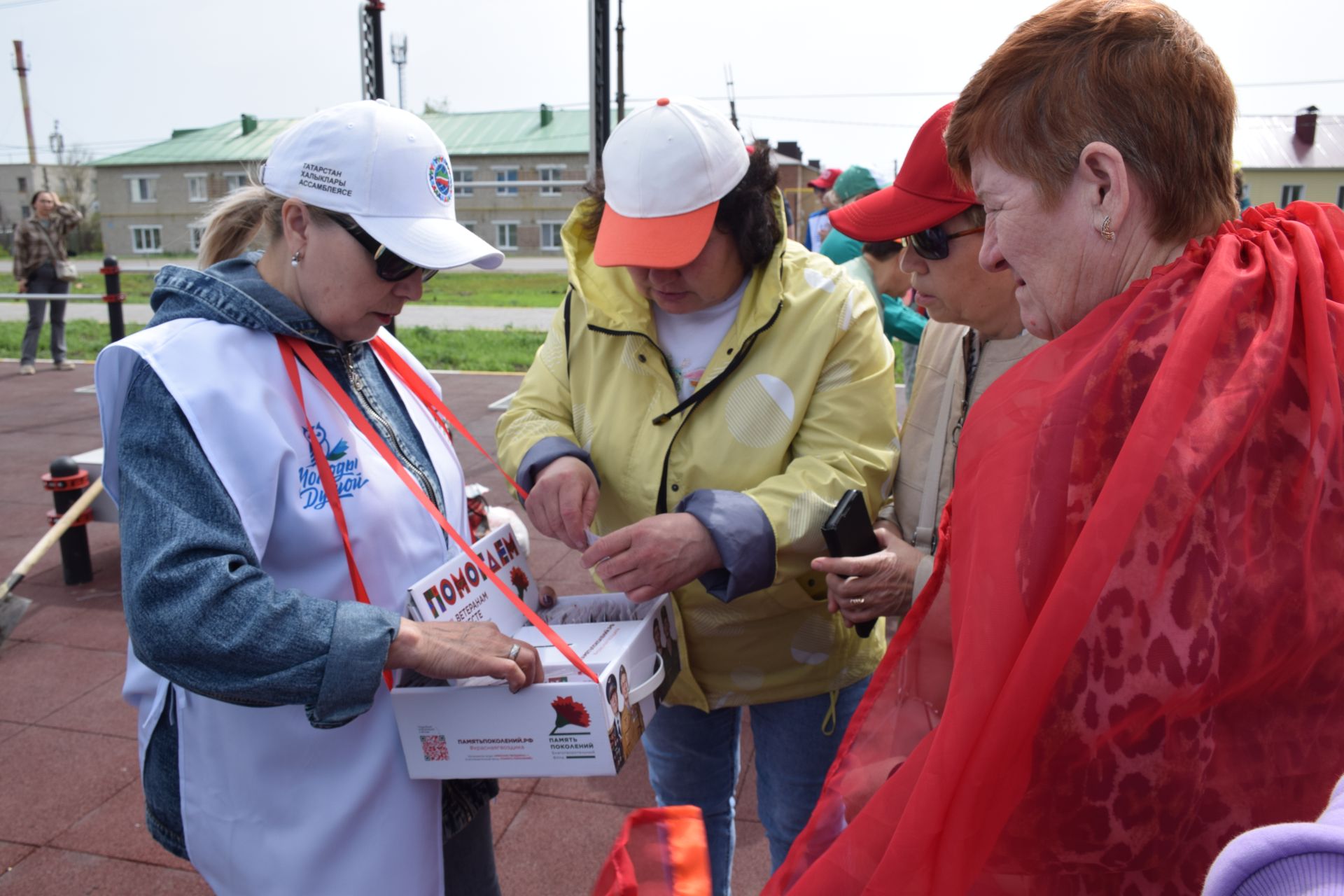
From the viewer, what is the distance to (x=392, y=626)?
1611mm

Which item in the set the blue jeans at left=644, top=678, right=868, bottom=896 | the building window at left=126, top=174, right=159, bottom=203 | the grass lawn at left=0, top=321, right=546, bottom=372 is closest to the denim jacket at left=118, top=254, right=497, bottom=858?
the blue jeans at left=644, top=678, right=868, bottom=896

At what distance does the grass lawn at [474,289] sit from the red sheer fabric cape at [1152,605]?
18073 mm

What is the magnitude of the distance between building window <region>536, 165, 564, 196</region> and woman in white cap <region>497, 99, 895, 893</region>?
2130 inches

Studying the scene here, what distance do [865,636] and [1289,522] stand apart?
4.72ft

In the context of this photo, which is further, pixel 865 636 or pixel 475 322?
pixel 475 322

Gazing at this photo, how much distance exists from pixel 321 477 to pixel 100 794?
250 centimetres

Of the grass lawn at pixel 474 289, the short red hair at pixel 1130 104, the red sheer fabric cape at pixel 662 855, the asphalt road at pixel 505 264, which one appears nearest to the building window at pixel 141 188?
the asphalt road at pixel 505 264

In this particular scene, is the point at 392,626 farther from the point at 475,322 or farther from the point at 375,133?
the point at 475,322

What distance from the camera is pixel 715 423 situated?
7.18 feet

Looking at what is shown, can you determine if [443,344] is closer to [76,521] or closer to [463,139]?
[76,521]

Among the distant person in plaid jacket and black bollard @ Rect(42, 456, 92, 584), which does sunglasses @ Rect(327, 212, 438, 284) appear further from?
the distant person in plaid jacket

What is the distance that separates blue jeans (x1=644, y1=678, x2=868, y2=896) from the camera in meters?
2.39

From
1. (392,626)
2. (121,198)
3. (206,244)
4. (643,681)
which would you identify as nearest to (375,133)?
(206,244)

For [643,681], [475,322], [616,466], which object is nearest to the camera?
[643,681]
